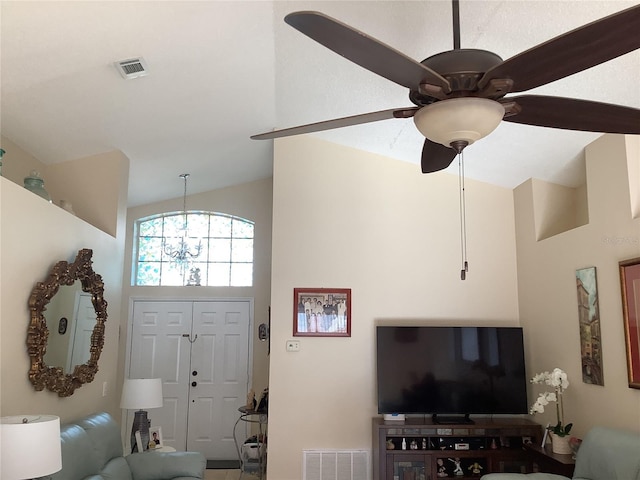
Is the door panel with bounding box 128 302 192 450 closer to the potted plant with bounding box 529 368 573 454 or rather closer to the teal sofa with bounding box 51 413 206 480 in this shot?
the teal sofa with bounding box 51 413 206 480

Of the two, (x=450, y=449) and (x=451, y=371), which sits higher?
(x=451, y=371)

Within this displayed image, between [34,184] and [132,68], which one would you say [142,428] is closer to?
[34,184]

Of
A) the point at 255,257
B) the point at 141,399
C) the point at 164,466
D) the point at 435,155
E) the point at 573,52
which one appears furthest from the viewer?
the point at 255,257

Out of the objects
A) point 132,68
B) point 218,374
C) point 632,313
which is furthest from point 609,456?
point 218,374

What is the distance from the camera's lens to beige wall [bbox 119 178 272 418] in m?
6.42

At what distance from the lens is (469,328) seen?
4836 mm

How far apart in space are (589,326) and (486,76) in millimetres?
2762

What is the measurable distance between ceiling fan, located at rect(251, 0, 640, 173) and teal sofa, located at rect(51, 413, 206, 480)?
2481mm

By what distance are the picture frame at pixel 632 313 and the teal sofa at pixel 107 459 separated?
10.3ft

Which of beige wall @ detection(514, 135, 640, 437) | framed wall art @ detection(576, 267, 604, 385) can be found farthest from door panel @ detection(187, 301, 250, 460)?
framed wall art @ detection(576, 267, 604, 385)

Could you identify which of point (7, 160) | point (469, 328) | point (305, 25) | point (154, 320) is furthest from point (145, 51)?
point (154, 320)

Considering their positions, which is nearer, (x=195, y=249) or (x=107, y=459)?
(x=107, y=459)

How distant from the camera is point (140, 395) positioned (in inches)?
172

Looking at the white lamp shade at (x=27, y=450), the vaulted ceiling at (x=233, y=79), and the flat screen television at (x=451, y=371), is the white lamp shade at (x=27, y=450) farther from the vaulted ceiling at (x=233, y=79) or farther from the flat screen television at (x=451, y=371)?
the flat screen television at (x=451, y=371)
